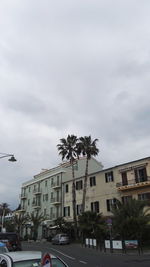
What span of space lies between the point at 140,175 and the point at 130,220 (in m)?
10.6

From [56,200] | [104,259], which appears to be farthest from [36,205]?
[104,259]

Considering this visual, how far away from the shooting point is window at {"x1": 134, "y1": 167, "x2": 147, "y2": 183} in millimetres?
36525

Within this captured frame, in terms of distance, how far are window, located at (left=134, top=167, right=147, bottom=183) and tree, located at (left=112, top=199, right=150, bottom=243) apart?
713 centimetres

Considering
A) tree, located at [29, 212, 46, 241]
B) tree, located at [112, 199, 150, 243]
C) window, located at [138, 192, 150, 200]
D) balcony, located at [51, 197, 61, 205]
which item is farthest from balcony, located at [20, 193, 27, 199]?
tree, located at [112, 199, 150, 243]

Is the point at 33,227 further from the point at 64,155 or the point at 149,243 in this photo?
the point at 149,243

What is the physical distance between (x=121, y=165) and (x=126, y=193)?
4086 mm

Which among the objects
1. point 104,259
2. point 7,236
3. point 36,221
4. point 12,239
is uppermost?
point 36,221

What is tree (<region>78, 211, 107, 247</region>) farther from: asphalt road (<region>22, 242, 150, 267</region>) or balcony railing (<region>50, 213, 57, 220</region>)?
balcony railing (<region>50, 213, 57, 220</region>)

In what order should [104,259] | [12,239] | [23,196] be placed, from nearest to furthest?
1. [104,259]
2. [12,239]
3. [23,196]

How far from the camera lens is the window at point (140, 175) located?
36525 mm

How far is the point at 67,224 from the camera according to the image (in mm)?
45906

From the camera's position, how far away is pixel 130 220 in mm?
27469

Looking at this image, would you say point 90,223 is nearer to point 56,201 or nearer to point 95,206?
point 95,206

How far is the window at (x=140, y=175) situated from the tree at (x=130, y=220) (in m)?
7.13
